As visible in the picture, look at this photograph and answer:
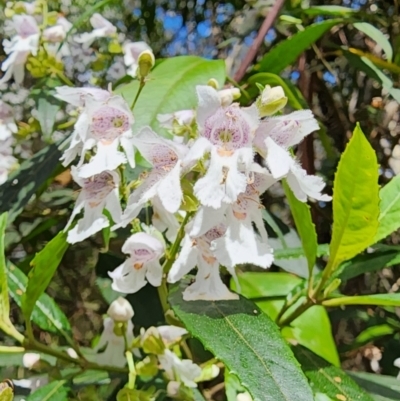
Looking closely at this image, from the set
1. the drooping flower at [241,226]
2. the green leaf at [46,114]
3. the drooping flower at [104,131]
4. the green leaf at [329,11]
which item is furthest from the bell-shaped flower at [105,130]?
the green leaf at [329,11]

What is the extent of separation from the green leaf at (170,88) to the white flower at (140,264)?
5.1 inches

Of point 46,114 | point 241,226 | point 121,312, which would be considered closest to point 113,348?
point 121,312

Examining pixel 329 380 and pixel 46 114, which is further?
pixel 46 114

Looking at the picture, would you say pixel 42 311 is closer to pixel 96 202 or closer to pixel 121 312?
pixel 121 312

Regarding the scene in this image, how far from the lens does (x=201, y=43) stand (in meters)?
1.90

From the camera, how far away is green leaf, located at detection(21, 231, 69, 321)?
1.97 feet

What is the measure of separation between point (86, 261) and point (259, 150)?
93 cm

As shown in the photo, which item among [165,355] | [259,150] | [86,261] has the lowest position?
[86,261]

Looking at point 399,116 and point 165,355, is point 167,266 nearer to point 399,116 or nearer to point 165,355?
point 165,355

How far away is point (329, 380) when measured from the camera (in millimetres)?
590

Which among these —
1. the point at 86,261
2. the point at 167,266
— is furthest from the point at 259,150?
the point at 86,261

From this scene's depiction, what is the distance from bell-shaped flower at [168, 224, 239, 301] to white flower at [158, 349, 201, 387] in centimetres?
12

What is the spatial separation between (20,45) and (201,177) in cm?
68

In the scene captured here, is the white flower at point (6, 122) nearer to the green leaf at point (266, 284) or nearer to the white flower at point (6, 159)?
the white flower at point (6, 159)
